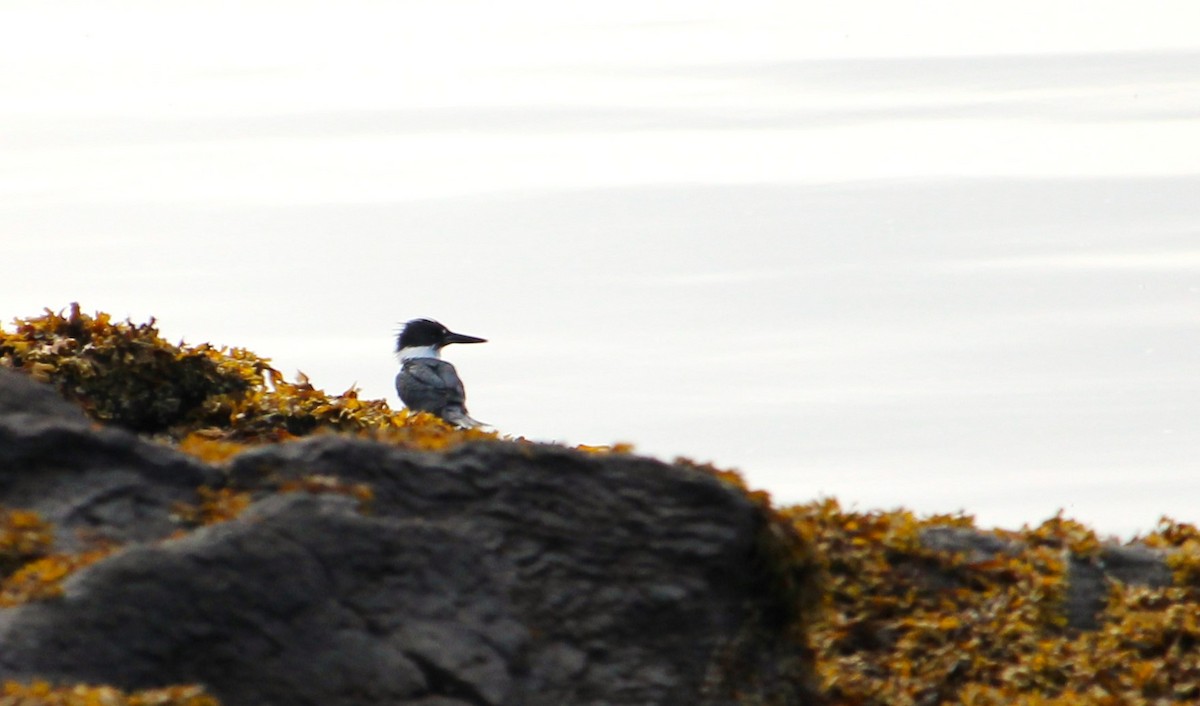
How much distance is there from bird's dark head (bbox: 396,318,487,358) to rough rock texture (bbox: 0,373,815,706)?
13917 millimetres

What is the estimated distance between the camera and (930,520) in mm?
4762

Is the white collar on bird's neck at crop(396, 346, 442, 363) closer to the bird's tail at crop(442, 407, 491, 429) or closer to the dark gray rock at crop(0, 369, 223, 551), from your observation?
the bird's tail at crop(442, 407, 491, 429)

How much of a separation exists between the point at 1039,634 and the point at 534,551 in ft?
4.69

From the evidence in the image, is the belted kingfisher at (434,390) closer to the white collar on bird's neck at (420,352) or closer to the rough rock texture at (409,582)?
the white collar on bird's neck at (420,352)

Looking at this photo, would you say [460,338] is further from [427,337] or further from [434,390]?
[434,390]

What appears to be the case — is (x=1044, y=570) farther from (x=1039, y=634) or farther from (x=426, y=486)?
(x=426, y=486)

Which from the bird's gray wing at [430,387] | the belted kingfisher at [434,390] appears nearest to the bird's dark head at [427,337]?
the belted kingfisher at [434,390]

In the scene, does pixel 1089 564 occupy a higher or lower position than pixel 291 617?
higher

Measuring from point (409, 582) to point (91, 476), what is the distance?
0.82 m

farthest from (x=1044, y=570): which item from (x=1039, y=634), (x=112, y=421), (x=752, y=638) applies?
(x=112, y=421)

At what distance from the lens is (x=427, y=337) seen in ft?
58.5

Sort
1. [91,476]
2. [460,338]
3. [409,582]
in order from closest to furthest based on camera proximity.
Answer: [409,582] → [91,476] → [460,338]

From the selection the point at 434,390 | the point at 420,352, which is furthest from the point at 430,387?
the point at 420,352

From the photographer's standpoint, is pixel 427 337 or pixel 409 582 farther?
pixel 427 337
